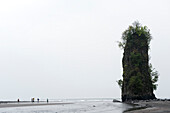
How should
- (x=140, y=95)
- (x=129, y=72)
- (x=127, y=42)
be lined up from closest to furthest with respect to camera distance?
(x=140, y=95) < (x=129, y=72) < (x=127, y=42)

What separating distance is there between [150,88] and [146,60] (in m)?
11.4

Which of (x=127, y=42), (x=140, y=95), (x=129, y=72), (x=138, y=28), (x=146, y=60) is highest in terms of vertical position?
(x=138, y=28)

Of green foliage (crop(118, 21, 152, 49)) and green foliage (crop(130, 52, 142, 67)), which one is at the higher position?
green foliage (crop(118, 21, 152, 49))

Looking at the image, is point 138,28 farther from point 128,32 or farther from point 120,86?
point 120,86

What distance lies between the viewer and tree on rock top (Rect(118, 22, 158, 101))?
2960 inches

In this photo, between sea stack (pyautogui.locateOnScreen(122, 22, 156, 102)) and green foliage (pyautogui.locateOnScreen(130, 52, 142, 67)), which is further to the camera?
green foliage (pyautogui.locateOnScreen(130, 52, 142, 67))

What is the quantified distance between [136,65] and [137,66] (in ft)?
2.31

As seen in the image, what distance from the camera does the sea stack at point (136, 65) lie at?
75.1 metres

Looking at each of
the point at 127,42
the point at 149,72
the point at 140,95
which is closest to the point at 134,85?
the point at 140,95

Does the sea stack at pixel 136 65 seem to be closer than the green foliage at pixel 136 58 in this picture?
Yes

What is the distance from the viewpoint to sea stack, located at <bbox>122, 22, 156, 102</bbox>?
75.1m

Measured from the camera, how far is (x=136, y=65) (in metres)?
77.9

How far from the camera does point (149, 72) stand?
81.8m

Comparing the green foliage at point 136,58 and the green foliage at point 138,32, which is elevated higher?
the green foliage at point 138,32
